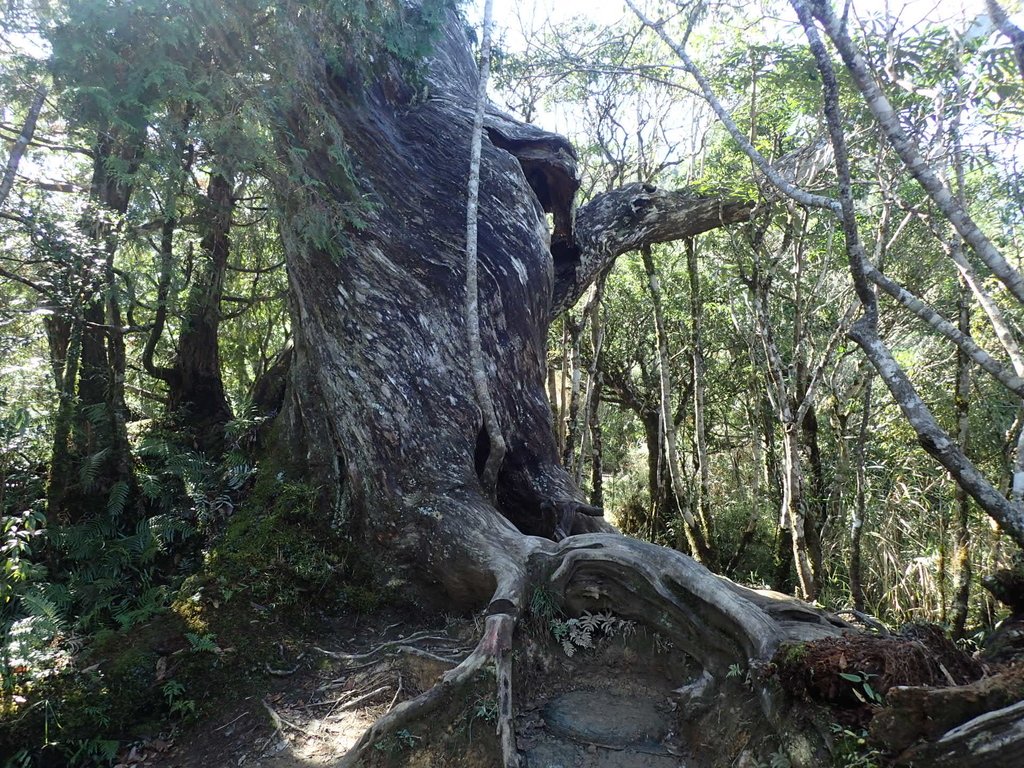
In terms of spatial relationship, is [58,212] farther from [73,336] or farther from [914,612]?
[914,612]

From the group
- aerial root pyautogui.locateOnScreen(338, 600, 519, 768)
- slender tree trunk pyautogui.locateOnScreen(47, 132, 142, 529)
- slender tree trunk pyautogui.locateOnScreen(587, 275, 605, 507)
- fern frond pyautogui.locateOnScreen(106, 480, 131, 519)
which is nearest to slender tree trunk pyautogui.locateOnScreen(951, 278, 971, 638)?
slender tree trunk pyautogui.locateOnScreen(587, 275, 605, 507)

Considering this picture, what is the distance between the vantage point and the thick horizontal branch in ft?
26.7

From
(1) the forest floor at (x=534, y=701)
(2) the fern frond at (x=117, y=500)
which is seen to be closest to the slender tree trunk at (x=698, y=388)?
(1) the forest floor at (x=534, y=701)

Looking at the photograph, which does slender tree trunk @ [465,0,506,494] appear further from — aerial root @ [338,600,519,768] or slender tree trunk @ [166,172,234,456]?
slender tree trunk @ [166,172,234,456]

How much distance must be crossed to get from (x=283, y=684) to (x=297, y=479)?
77.9 inches

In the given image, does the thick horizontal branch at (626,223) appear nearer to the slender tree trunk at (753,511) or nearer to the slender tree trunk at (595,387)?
the slender tree trunk at (595,387)

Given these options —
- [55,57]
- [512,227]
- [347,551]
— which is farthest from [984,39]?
[55,57]

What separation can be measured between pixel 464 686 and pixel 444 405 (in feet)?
7.91

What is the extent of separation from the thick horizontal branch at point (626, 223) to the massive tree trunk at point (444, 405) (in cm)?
96

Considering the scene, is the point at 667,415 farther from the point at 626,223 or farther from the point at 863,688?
the point at 863,688

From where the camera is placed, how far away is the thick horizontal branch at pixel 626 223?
26.7 feet

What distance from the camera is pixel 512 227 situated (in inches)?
264

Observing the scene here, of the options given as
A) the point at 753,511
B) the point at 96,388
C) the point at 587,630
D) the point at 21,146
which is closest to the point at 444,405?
the point at 587,630

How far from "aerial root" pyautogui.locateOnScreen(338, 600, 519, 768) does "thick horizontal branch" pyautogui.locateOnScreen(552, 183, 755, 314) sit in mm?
5087
